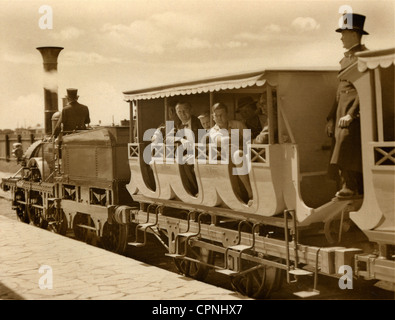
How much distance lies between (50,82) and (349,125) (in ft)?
35.5

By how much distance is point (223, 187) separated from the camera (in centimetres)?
804

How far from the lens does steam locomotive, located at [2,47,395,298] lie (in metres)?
6.02

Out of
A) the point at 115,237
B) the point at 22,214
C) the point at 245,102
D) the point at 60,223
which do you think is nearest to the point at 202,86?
the point at 245,102

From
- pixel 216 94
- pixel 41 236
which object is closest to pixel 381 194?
pixel 216 94

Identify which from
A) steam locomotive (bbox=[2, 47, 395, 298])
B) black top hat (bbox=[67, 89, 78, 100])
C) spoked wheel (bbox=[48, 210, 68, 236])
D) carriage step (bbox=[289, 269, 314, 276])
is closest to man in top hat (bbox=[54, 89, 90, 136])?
black top hat (bbox=[67, 89, 78, 100])

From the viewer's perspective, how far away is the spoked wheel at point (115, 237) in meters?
11.2

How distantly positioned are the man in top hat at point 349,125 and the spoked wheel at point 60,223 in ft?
26.5

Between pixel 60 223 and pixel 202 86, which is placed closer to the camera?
pixel 202 86

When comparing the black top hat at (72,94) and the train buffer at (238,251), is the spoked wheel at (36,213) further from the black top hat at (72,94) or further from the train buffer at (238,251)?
the train buffer at (238,251)

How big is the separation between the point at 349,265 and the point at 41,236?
7.68 m

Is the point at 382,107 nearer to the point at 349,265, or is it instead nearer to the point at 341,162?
the point at 341,162

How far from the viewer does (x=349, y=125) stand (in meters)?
6.50

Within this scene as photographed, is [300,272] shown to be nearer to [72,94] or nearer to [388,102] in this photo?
[388,102]

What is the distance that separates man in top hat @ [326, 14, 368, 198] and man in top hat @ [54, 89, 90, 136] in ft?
25.6
